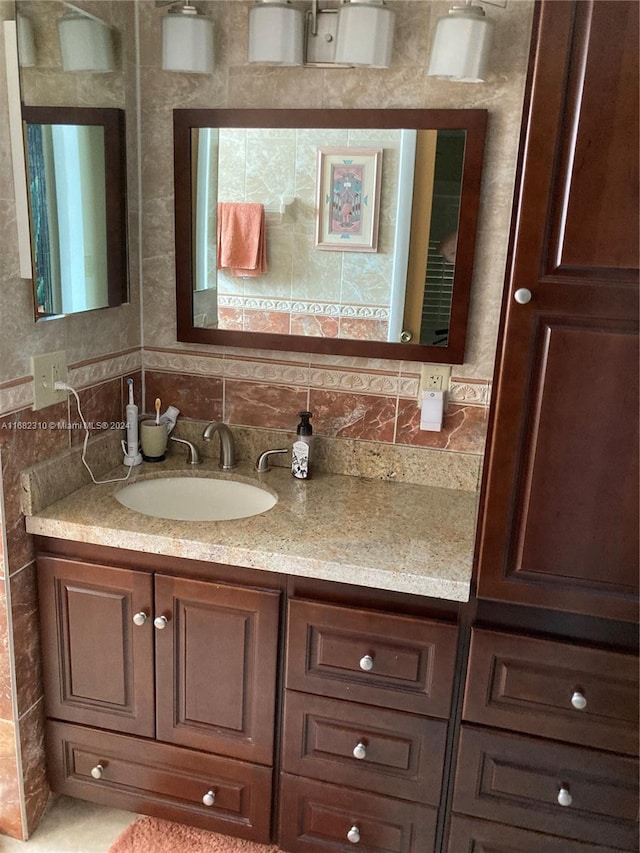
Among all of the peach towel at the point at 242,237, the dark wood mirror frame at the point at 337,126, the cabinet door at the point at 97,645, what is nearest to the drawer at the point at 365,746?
the cabinet door at the point at 97,645

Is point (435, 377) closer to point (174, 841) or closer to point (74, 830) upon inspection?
point (174, 841)

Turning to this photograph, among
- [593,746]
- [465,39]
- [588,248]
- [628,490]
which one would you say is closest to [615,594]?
[628,490]

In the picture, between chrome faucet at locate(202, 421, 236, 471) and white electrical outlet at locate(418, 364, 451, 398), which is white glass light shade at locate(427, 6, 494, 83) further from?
chrome faucet at locate(202, 421, 236, 471)

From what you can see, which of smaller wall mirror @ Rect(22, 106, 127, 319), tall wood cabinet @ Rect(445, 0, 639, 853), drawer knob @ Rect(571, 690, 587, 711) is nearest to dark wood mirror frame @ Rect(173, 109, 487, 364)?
smaller wall mirror @ Rect(22, 106, 127, 319)

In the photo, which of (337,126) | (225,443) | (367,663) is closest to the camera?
(367,663)

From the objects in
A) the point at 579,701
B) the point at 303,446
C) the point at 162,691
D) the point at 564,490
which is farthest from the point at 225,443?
the point at 579,701

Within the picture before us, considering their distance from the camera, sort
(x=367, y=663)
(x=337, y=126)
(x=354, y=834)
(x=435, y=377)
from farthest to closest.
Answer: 1. (x=435, y=377)
2. (x=337, y=126)
3. (x=354, y=834)
4. (x=367, y=663)

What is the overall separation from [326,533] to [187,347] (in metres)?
0.73

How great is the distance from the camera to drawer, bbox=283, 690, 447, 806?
1.57m

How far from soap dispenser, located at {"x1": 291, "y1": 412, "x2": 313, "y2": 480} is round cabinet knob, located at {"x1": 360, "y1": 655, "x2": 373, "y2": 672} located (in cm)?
55

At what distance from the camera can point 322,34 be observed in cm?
172

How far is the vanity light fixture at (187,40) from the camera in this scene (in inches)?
68.7

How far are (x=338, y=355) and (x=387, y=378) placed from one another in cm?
14

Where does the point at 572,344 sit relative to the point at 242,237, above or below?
below
